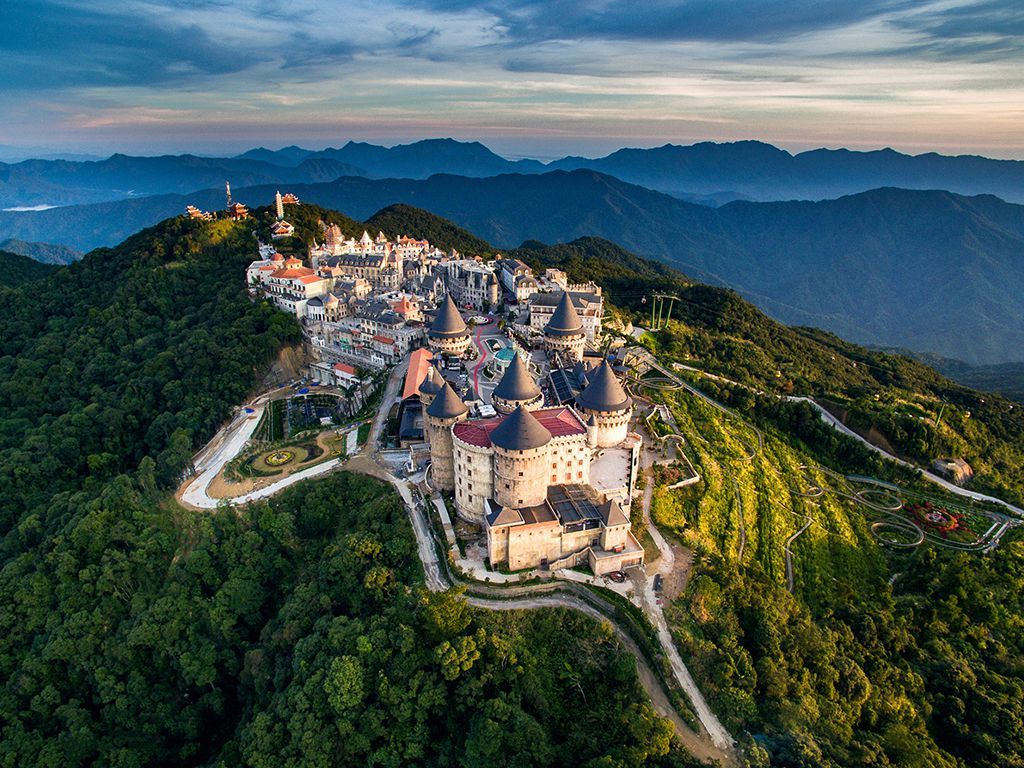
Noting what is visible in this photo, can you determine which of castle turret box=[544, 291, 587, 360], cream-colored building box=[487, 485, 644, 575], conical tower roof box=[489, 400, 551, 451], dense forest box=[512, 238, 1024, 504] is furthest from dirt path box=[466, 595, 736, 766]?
dense forest box=[512, 238, 1024, 504]

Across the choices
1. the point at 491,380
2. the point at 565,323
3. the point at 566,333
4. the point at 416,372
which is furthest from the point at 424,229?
the point at 491,380

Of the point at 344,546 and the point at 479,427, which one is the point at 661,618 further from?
the point at 344,546

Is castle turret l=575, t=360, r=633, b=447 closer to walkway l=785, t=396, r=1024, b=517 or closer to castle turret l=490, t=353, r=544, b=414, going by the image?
castle turret l=490, t=353, r=544, b=414

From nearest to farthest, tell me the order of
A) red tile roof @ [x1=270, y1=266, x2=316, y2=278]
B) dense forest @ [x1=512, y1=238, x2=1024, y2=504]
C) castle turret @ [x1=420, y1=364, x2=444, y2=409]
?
castle turret @ [x1=420, y1=364, x2=444, y2=409], dense forest @ [x1=512, y1=238, x2=1024, y2=504], red tile roof @ [x1=270, y1=266, x2=316, y2=278]

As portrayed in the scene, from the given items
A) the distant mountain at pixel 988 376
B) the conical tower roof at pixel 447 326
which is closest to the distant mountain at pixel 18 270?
the conical tower roof at pixel 447 326

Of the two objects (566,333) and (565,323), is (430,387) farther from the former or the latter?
(565,323)

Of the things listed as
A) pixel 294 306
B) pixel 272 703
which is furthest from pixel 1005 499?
pixel 294 306
